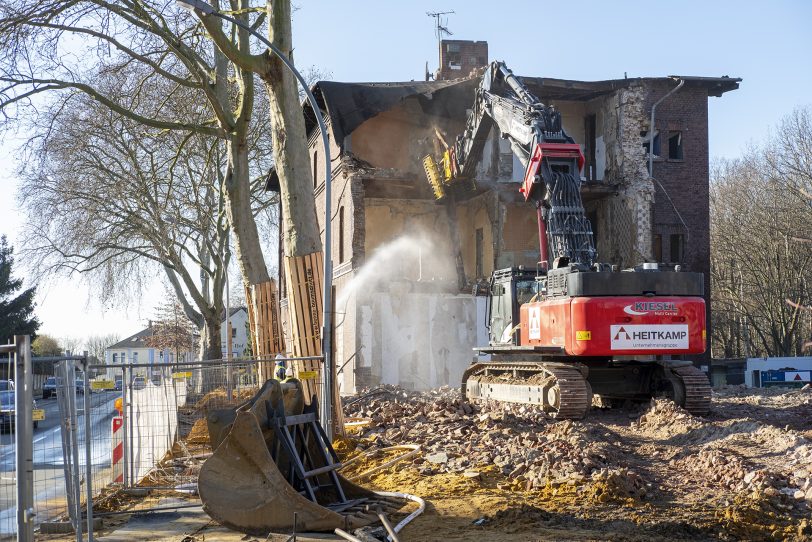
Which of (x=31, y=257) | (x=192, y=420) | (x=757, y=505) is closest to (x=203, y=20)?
(x=192, y=420)

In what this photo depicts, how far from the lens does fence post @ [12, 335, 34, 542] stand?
21.5 feet

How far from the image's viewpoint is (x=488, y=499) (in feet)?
31.6

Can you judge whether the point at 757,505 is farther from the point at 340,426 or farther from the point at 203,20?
the point at 203,20

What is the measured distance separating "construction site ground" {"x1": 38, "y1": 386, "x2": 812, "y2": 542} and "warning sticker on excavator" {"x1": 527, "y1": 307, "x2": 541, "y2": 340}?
1673 mm

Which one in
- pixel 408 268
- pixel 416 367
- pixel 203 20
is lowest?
pixel 416 367

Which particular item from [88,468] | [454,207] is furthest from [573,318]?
[454,207]

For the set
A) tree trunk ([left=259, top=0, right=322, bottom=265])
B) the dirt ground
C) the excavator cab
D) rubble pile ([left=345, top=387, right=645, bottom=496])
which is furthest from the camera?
the excavator cab

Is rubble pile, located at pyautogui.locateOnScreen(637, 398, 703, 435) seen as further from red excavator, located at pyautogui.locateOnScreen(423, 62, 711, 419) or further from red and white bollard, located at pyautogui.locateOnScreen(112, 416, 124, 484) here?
red and white bollard, located at pyautogui.locateOnScreen(112, 416, 124, 484)

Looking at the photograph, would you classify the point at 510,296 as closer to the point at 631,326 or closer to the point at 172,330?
the point at 631,326

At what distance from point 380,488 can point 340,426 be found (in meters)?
3.63

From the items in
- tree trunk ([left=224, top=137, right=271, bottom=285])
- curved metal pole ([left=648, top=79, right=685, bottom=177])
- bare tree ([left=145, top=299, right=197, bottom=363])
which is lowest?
bare tree ([left=145, top=299, right=197, bottom=363])

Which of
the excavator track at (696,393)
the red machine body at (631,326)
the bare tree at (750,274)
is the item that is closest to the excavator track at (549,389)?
the red machine body at (631,326)

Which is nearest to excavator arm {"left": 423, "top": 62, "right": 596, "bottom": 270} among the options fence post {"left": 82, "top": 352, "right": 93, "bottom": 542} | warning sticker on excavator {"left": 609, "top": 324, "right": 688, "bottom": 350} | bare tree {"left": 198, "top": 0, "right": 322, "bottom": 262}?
warning sticker on excavator {"left": 609, "top": 324, "right": 688, "bottom": 350}

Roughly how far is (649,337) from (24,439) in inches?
465
